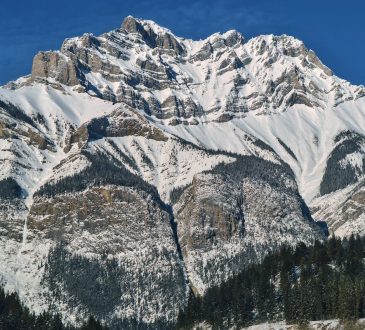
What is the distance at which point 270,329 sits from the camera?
655ft

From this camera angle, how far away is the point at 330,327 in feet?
610

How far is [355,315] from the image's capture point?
7549 inches

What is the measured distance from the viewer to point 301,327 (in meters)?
194

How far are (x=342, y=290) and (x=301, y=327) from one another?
12929 mm

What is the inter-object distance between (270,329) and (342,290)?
18.1 metres

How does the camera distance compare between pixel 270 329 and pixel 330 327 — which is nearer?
pixel 330 327

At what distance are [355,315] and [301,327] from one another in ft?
38.5

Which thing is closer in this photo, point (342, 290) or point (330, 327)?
point (330, 327)

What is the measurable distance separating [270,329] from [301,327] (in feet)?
28.7

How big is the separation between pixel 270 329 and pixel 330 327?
17.9 meters

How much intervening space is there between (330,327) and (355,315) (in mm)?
8631
